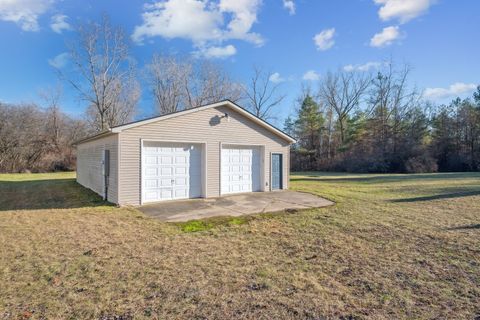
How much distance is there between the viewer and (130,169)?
8.70m

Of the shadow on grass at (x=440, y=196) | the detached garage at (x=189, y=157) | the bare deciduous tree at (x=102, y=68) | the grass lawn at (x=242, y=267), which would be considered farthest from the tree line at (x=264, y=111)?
the grass lawn at (x=242, y=267)

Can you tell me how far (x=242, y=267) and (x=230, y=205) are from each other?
4.91 metres

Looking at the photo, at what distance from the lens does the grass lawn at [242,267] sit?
9.77 feet

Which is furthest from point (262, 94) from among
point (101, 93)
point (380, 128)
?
point (101, 93)

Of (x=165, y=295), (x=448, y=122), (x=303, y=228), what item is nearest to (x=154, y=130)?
(x=303, y=228)

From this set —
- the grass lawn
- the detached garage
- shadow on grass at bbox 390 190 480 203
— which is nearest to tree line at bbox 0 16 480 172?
shadow on grass at bbox 390 190 480 203

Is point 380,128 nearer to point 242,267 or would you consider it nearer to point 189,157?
point 189,157

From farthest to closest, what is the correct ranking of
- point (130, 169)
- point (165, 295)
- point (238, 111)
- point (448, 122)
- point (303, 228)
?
point (448, 122)
point (238, 111)
point (130, 169)
point (303, 228)
point (165, 295)

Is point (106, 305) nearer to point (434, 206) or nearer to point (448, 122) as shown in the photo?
point (434, 206)

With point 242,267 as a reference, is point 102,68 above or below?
above

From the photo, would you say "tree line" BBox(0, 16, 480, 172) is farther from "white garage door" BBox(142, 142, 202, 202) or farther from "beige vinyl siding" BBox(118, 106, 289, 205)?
"white garage door" BBox(142, 142, 202, 202)

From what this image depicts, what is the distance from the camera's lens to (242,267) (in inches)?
161

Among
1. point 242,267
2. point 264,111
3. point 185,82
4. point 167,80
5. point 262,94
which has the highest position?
point 167,80

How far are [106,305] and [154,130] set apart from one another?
22.4 ft
